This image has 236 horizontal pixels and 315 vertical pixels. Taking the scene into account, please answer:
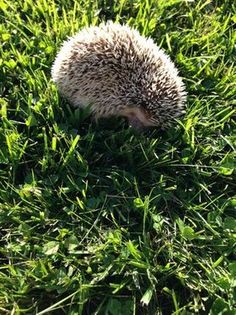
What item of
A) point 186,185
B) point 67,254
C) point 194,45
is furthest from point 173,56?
point 67,254

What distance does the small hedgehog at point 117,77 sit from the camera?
3191 millimetres

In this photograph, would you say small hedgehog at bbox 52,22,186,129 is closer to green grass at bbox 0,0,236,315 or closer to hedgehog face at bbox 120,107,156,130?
hedgehog face at bbox 120,107,156,130

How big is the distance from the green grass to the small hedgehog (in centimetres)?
12

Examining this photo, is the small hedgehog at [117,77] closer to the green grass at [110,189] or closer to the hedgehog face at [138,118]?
the hedgehog face at [138,118]

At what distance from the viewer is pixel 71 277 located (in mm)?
2764

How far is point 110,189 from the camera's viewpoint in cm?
309

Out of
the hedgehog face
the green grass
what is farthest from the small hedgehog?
the green grass

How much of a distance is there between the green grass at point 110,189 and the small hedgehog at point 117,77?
116 mm

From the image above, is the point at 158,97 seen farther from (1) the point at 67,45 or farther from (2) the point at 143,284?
(2) the point at 143,284

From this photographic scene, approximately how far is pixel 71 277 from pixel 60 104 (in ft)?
3.79

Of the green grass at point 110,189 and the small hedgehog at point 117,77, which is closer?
the green grass at point 110,189

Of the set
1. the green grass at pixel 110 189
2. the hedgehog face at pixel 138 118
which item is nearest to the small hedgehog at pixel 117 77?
the hedgehog face at pixel 138 118

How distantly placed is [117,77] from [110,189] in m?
0.73

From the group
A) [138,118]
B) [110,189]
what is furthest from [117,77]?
[110,189]
